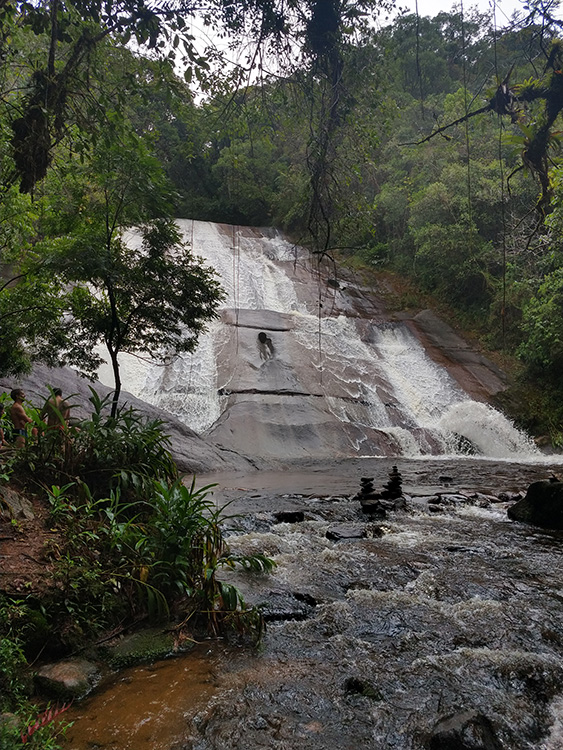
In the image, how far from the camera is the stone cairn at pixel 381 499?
7488 millimetres

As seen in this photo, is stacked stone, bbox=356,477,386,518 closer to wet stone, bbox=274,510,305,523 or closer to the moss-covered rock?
wet stone, bbox=274,510,305,523

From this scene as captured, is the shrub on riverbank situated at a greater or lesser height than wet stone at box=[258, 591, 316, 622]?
greater

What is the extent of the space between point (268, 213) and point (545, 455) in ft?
83.3

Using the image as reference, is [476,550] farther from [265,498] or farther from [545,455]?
[545,455]

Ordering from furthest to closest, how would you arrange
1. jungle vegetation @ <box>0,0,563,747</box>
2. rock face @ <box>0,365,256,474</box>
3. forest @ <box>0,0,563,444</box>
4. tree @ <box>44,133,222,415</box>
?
rock face @ <box>0,365,256,474</box>
tree @ <box>44,133,222,415</box>
forest @ <box>0,0,563,444</box>
jungle vegetation @ <box>0,0,563,747</box>

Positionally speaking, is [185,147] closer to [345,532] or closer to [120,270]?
[120,270]

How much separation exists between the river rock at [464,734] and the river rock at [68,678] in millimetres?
1927

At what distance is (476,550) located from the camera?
5.59 meters

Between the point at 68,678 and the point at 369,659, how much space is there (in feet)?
6.12

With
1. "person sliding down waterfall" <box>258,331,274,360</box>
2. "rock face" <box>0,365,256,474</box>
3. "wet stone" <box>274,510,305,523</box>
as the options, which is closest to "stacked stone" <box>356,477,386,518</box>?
"wet stone" <box>274,510,305,523</box>

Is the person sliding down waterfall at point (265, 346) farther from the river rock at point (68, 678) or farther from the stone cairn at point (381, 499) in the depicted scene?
the river rock at point (68, 678)

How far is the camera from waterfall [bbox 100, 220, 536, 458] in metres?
16.1

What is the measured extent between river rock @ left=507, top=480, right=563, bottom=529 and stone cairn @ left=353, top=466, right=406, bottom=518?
167 cm

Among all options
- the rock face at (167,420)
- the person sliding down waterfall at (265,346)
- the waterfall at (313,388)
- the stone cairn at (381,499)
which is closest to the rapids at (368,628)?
the stone cairn at (381,499)
